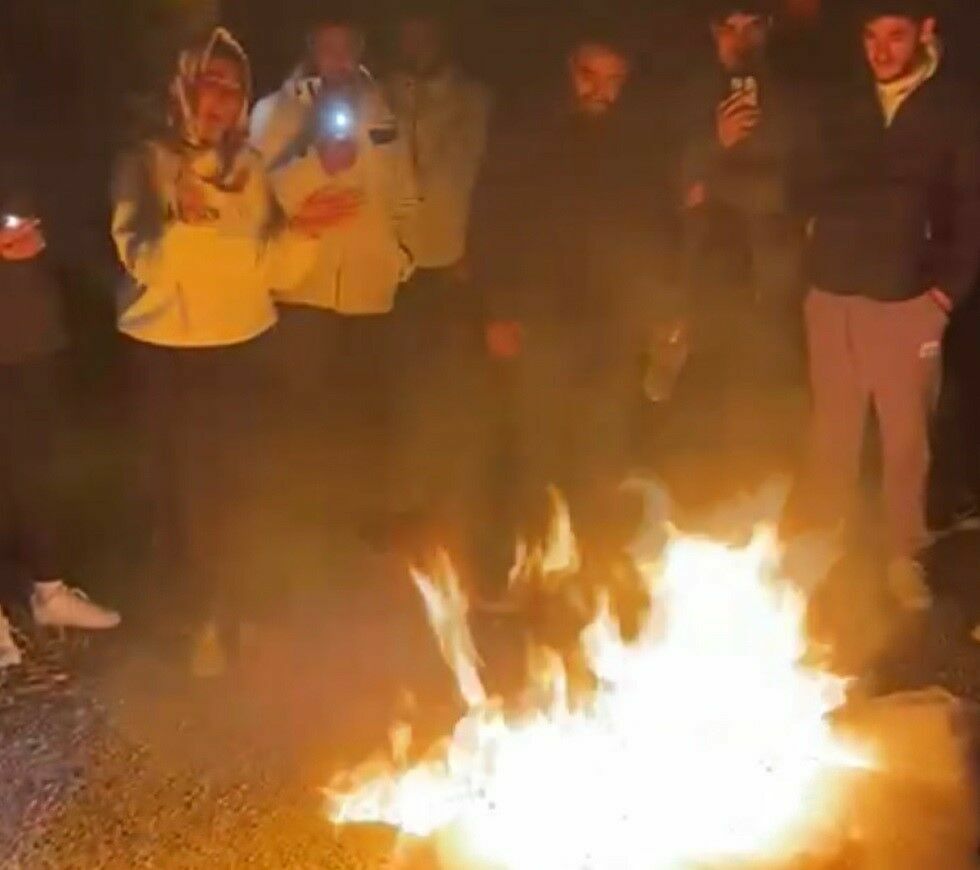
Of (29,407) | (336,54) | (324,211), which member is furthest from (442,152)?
(29,407)

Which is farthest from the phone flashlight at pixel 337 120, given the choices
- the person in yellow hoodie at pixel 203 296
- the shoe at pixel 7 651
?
the shoe at pixel 7 651

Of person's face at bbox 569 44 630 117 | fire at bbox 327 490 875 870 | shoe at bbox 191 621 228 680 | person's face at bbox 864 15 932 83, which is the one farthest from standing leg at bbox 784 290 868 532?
shoe at bbox 191 621 228 680

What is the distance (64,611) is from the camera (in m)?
6.21

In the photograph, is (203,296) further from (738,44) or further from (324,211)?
(738,44)

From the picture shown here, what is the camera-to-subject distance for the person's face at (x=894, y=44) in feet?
19.9

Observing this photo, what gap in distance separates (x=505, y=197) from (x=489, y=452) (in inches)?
37.1

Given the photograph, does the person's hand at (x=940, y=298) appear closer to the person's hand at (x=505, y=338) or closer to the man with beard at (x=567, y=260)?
the man with beard at (x=567, y=260)

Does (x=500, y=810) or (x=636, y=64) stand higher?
(x=636, y=64)

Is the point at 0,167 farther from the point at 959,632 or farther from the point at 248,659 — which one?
the point at 959,632

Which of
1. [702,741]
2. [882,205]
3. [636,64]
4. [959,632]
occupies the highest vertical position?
[636,64]

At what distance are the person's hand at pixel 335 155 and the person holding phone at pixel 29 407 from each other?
2.84 feet

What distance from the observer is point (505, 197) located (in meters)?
6.20

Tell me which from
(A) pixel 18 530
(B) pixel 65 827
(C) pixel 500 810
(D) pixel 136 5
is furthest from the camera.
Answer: (D) pixel 136 5

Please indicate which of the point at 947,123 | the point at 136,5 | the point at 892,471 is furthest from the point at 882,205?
the point at 136,5
